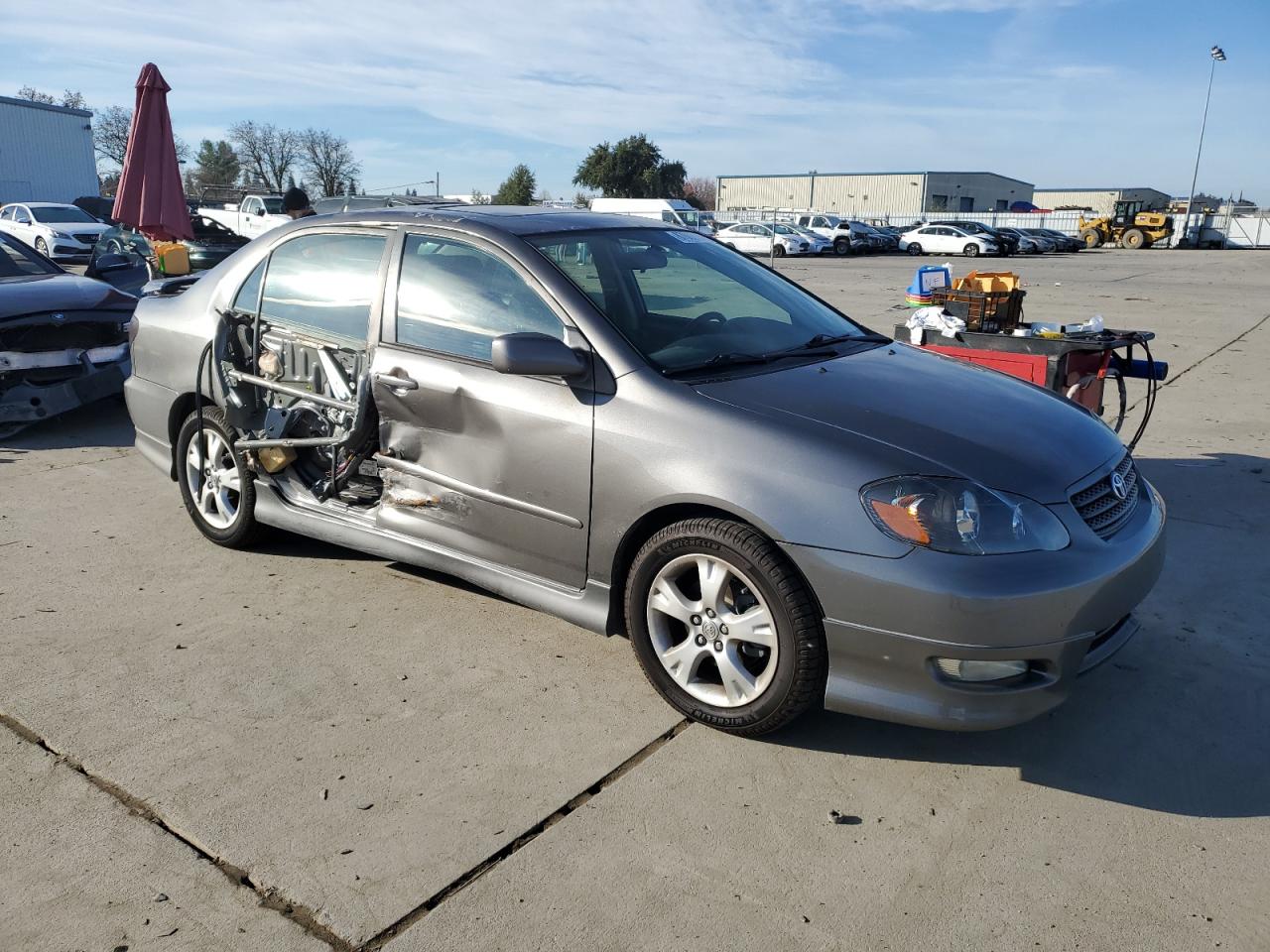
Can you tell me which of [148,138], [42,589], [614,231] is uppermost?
[148,138]

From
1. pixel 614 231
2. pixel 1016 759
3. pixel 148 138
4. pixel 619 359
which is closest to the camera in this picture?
pixel 1016 759

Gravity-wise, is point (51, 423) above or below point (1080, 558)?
below

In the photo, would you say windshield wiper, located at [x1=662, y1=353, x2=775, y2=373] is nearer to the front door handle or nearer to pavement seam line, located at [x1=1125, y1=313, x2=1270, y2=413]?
the front door handle

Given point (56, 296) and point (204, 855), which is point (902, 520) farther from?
point (56, 296)

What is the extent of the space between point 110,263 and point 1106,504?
8.99 m

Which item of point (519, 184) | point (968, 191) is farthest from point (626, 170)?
point (968, 191)

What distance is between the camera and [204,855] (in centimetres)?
266

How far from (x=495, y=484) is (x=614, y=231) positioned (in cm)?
124

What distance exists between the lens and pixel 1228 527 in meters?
5.19

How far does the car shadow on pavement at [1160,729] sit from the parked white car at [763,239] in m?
33.8

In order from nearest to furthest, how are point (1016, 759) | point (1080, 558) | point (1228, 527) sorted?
point (1080, 558) < point (1016, 759) < point (1228, 527)

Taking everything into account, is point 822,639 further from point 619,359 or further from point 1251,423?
point 1251,423

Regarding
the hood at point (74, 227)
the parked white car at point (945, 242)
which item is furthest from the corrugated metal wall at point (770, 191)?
the hood at point (74, 227)

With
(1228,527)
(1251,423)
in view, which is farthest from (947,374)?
(1251,423)
